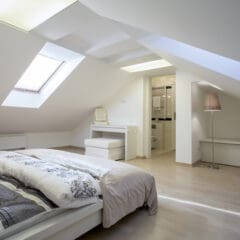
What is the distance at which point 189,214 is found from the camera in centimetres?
224

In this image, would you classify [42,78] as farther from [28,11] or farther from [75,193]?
[75,193]

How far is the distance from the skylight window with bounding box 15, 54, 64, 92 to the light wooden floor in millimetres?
3088

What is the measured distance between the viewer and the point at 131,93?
550cm

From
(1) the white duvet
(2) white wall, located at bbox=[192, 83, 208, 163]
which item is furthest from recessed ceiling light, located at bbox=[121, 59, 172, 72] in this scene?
(1) the white duvet

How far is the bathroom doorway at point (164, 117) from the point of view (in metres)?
6.82

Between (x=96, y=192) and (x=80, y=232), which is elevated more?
(x=96, y=192)

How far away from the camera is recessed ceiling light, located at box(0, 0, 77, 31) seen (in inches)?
96.3

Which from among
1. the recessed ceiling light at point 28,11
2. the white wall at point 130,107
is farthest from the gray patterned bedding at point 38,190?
the white wall at point 130,107

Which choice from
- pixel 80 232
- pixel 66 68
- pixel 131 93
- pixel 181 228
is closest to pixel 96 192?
pixel 80 232

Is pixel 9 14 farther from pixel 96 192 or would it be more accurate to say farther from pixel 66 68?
pixel 96 192

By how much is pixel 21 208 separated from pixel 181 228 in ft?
4.65

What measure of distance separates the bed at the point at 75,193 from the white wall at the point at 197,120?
8.50ft

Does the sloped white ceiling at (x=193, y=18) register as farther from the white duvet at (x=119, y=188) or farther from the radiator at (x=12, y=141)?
the radiator at (x=12, y=141)

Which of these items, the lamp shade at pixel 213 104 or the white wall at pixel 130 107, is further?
the white wall at pixel 130 107
